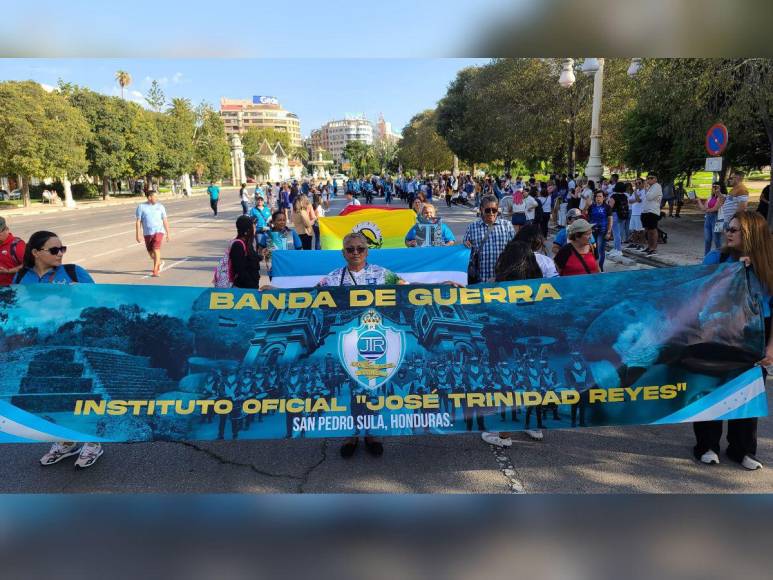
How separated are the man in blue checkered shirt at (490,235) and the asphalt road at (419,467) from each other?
83.0 inches

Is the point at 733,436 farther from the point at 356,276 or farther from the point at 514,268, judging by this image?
the point at 356,276

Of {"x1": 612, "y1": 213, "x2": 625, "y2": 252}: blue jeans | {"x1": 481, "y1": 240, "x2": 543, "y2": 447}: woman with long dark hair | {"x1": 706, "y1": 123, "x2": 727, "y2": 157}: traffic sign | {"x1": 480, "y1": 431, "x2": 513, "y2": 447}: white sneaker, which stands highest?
{"x1": 706, "y1": 123, "x2": 727, "y2": 157}: traffic sign

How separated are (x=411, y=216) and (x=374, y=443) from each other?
6359 mm

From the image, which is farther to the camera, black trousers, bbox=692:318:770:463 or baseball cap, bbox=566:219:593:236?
baseball cap, bbox=566:219:593:236

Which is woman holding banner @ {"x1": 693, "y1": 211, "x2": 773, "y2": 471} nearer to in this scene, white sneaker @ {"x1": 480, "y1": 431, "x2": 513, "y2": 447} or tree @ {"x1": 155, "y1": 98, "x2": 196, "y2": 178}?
white sneaker @ {"x1": 480, "y1": 431, "x2": 513, "y2": 447}

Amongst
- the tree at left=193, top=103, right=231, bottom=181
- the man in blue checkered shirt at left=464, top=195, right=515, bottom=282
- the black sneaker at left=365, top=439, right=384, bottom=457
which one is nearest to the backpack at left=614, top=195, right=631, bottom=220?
the man in blue checkered shirt at left=464, top=195, right=515, bottom=282

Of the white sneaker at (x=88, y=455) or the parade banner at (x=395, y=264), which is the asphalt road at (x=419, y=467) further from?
the parade banner at (x=395, y=264)

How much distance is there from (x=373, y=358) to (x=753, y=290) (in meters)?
2.78

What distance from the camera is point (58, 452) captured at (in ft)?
14.5

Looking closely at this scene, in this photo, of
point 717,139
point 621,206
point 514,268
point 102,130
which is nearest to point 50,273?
point 514,268

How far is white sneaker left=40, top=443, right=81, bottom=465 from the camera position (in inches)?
172

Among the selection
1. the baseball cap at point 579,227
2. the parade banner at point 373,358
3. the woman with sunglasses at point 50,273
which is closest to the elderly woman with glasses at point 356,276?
the parade banner at point 373,358

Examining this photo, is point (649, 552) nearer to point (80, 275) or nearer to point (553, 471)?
point (553, 471)

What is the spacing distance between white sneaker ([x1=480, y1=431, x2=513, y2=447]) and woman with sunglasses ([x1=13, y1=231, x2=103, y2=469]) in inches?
122
